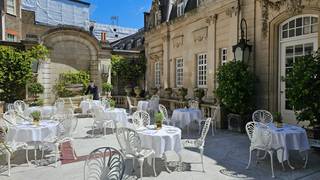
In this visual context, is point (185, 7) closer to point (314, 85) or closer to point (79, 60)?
point (79, 60)

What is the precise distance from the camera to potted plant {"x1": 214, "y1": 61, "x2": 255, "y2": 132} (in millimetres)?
8742

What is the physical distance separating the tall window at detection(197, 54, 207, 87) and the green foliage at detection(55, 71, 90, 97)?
20.4ft

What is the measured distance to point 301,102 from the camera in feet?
20.2

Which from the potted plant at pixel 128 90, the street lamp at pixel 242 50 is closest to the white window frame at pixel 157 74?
the potted plant at pixel 128 90

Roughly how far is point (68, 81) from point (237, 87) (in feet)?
31.3

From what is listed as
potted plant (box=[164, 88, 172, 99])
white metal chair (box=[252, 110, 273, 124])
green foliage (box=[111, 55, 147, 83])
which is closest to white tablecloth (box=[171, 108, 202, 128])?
white metal chair (box=[252, 110, 273, 124])

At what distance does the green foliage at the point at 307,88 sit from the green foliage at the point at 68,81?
1153 cm

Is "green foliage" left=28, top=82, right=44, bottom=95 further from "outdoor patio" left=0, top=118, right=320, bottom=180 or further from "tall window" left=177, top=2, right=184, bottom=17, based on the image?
"tall window" left=177, top=2, right=184, bottom=17

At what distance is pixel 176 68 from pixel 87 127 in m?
6.83

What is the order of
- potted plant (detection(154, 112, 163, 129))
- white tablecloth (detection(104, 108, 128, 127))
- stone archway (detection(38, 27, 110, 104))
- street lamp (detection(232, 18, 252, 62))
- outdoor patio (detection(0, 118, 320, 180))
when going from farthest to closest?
stone archway (detection(38, 27, 110, 104)) → street lamp (detection(232, 18, 252, 62)) → white tablecloth (detection(104, 108, 128, 127)) → potted plant (detection(154, 112, 163, 129)) → outdoor patio (detection(0, 118, 320, 180))

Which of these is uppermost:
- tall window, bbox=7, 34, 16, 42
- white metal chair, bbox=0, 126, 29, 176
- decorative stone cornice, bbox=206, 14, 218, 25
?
tall window, bbox=7, 34, 16, 42

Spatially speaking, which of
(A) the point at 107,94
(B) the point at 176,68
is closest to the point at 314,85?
(B) the point at 176,68

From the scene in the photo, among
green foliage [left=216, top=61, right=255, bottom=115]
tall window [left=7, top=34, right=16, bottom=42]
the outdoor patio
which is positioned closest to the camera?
the outdoor patio

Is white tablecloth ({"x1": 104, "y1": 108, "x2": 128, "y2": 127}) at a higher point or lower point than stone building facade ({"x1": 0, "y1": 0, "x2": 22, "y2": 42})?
lower
